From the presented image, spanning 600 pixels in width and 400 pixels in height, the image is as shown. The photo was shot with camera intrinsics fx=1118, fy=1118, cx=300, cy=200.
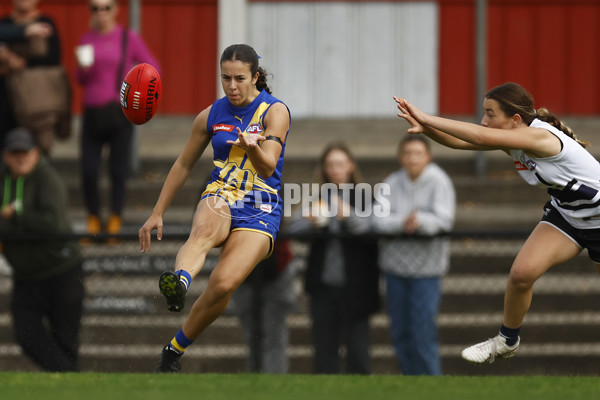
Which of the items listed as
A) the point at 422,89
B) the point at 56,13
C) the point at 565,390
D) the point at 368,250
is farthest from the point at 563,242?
the point at 56,13

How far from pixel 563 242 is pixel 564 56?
26.5 ft

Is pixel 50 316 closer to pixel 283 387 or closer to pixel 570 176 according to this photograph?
pixel 283 387

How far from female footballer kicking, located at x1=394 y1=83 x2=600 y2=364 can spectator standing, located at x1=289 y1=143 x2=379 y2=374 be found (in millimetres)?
2376

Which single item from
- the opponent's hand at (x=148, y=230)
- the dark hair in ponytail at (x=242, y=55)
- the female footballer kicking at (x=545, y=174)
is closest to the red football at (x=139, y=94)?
the dark hair in ponytail at (x=242, y=55)

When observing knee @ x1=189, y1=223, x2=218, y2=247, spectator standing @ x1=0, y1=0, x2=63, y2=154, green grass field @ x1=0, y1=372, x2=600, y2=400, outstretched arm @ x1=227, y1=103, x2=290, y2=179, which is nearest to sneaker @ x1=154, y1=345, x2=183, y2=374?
green grass field @ x1=0, y1=372, x2=600, y2=400

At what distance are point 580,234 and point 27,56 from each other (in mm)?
6248

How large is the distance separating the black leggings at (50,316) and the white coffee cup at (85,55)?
2211 mm

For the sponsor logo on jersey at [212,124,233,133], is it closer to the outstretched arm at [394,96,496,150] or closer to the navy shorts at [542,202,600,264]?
the outstretched arm at [394,96,496,150]

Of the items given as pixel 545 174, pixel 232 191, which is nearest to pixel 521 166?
pixel 545 174

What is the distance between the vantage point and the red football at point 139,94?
6.68 meters

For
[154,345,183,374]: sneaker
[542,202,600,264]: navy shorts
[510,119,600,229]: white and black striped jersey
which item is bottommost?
[154,345,183,374]: sneaker

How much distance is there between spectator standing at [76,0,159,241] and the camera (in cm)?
1054

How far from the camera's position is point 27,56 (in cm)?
1092

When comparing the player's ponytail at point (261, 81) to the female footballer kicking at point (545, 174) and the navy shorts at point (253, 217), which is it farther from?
the female footballer kicking at point (545, 174)
